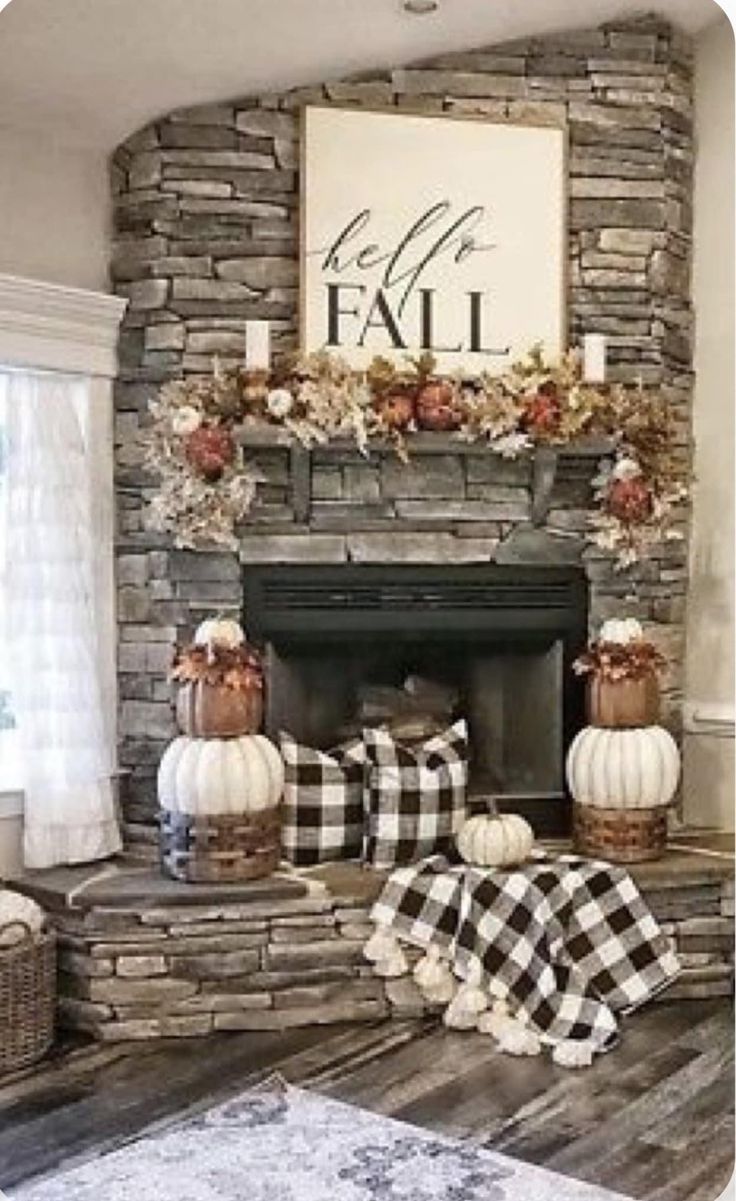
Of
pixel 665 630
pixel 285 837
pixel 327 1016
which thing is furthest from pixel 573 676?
pixel 327 1016

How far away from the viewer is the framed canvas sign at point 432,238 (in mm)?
3736

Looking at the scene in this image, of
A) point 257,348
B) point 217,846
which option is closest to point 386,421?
point 257,348

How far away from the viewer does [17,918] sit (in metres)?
3.15

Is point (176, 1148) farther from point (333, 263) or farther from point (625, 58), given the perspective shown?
point (625, 58)

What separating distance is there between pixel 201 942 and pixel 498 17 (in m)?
2.46

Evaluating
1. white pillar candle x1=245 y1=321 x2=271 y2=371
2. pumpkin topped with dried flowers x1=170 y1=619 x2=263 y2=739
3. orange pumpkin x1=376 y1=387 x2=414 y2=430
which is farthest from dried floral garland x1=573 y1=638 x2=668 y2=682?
white pillar candle x1=245 y1=321 x2=271 y2=371

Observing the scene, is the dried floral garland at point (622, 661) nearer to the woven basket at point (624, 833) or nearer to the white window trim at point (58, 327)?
the woven basket at point (624, 833)

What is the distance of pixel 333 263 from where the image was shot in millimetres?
3740

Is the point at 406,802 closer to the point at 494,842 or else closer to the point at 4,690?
the point at 494,842

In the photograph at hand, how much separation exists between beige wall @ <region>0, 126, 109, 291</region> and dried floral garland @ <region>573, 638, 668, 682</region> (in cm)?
169

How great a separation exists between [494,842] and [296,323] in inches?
58.9

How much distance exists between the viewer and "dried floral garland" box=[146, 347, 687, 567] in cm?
354

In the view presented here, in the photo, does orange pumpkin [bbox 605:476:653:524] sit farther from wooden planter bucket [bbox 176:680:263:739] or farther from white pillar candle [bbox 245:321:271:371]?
wooden planter bucket [bbox 176:680:263:739]

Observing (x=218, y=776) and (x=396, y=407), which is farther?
(x=396, y=407)
